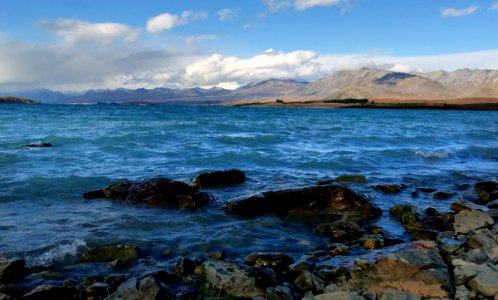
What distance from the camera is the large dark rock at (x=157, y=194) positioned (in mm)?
12492

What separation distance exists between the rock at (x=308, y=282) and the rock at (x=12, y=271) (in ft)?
15.5

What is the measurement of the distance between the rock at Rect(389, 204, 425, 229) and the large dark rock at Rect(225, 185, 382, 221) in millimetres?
446

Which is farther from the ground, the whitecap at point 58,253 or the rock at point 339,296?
the rock at point 339,296

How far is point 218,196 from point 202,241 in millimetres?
4422

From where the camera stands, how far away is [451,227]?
10.4 m

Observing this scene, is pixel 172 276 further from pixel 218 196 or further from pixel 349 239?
pixel 218 196

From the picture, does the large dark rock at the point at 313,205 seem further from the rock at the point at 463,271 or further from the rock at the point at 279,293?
the rock at the point at 279,293

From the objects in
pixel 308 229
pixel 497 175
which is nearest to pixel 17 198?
pixel 308 229

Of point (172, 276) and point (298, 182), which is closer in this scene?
point (172, 276)

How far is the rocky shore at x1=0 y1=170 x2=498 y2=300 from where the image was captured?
6.64m

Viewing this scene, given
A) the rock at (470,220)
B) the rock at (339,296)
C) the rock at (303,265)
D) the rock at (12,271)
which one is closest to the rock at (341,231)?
the rock at (303,265)

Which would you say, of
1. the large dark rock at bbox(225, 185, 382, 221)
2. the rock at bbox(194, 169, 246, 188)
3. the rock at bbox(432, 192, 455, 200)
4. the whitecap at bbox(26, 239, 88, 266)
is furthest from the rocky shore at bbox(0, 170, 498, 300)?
the rock at bbox(194, 169, 246, 188)

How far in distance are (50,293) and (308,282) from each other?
406cm

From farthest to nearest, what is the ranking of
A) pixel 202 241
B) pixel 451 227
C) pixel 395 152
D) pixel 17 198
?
pixel 395 152
pixel 17 198
pixel 451 227
pixel 202 241
